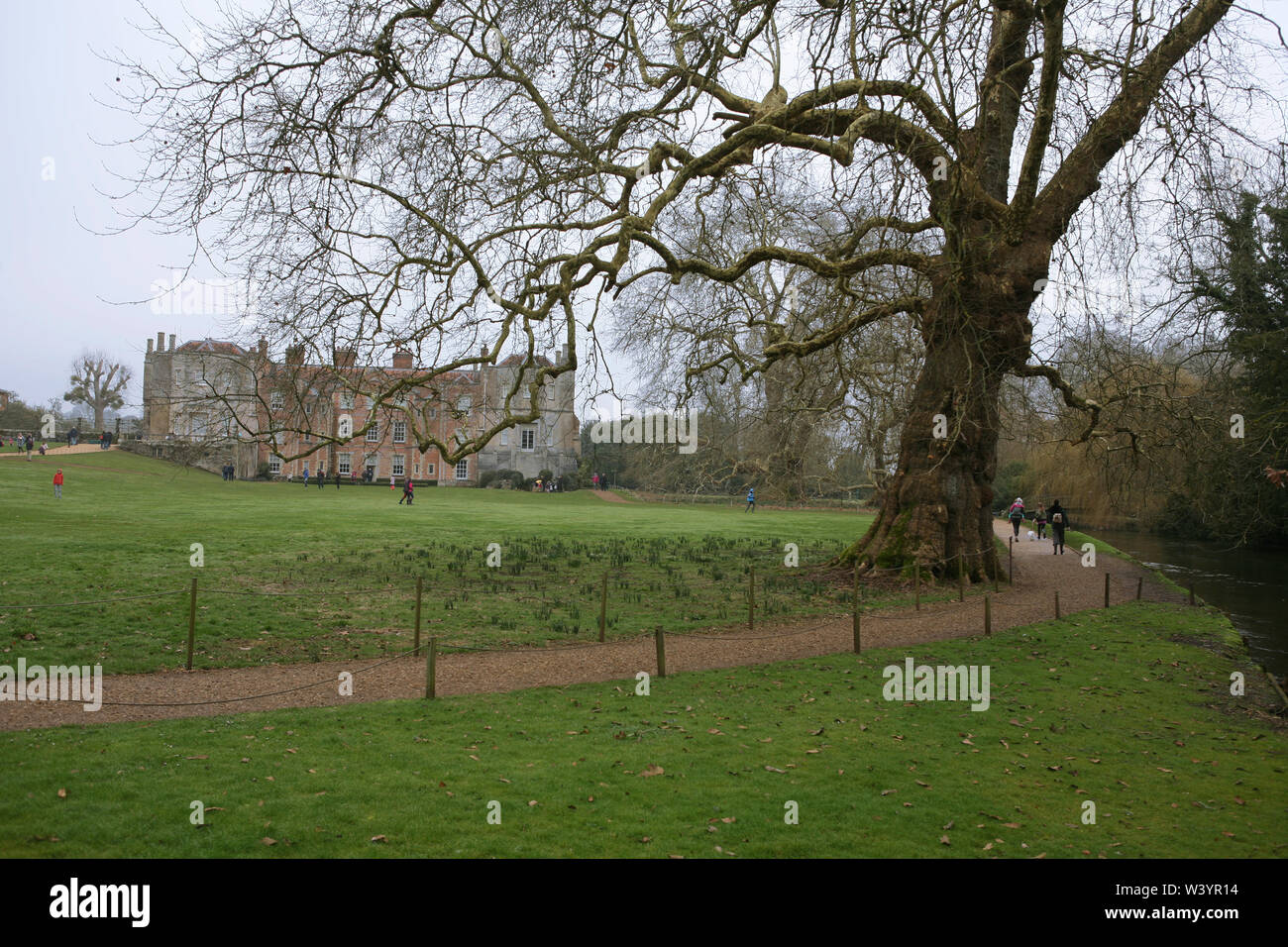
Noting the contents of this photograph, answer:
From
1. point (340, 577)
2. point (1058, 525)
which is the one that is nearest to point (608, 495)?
point (1058, 525)

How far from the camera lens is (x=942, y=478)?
704 inches

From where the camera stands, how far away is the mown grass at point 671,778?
5.69 metres

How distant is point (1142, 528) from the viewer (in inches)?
1705

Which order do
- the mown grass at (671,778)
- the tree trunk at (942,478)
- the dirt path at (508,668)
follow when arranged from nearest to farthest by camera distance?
the mown grass at (671,778), the dirt path at (508,668), the tree trunk at (942,478)

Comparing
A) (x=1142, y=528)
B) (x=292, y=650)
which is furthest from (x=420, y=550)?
(x=1142, y=528)

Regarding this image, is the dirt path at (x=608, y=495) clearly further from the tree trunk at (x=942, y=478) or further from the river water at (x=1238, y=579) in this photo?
the tree trunk at (x=942, y=478)

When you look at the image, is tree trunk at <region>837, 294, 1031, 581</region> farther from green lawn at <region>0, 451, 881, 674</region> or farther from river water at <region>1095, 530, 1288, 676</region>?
river water at <region>1095, 530, 1288, 676</region>

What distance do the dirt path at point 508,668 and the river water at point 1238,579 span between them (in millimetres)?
4082

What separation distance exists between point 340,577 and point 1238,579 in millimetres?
26310

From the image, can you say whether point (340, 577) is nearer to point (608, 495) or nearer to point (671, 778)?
point (671, 778)

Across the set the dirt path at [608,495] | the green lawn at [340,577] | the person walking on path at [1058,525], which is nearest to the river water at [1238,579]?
the person walking on path at [1058,525]

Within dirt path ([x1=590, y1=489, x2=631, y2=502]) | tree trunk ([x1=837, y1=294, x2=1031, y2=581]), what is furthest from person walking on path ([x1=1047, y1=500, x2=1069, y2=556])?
dirt path ([x1=590, y1=489, x2=631, y2=502])

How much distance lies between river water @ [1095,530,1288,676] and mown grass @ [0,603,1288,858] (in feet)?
27.1

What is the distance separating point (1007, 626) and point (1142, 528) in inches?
1358
